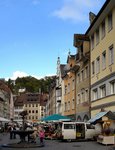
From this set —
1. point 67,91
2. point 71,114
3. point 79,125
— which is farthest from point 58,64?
point 79,125

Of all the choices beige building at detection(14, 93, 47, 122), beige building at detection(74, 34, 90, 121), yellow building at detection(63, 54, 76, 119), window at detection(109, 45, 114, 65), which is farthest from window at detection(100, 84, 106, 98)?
beige building at detection(14, 93, 47, 122)

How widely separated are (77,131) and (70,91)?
85.1 ft

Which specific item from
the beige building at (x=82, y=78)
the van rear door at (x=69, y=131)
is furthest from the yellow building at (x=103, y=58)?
the van rear door at (x=69, y=131)

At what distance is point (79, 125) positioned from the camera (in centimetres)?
3909

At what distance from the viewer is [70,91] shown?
213 ft

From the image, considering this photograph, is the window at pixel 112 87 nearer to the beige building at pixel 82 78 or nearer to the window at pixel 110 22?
the window at pixel 110 22

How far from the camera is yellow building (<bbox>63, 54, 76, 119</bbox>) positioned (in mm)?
62125

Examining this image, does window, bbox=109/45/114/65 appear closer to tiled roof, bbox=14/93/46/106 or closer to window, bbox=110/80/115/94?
window, bbox=110/80/115/94

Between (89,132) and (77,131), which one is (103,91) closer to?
(89,132)

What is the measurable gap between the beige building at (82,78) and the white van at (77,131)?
927cm

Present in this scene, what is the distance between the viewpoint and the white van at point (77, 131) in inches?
1526

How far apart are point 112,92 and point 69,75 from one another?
29.2 m

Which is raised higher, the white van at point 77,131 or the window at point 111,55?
the window at point 111,55

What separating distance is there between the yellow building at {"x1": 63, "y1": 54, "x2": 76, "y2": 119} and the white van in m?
21.2
